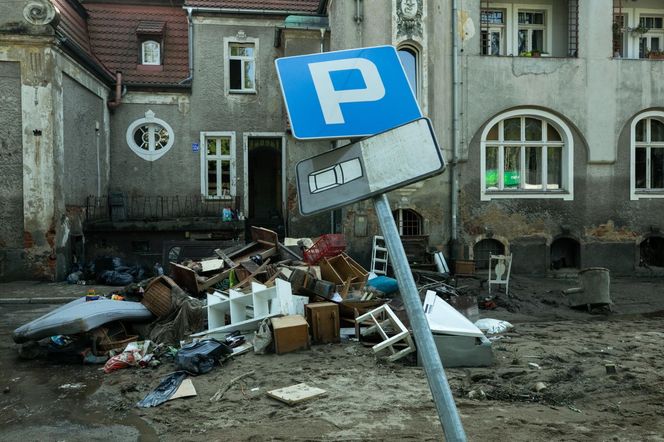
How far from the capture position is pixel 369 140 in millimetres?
2340

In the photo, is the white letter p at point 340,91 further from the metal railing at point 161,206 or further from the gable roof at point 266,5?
A: the gable roof at point 266,5

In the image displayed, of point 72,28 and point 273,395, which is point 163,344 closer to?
point 273,395

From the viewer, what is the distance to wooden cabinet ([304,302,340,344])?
24.9 ft

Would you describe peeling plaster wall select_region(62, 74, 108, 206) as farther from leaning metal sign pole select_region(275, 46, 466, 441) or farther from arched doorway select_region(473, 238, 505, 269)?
leaning metal sign pole select_region(275, 46, 466, 441)

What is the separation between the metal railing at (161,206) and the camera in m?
17.6

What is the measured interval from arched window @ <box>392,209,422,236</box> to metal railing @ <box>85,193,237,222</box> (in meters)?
6.23

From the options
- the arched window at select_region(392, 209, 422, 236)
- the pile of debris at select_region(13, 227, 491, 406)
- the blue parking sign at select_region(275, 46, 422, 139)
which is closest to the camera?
the blue parking sign at select_region(275, 46, 422, 139)

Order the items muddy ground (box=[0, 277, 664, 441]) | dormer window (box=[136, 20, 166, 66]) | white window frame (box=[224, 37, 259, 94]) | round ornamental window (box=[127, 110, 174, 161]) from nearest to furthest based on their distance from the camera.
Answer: muddy ground (box=[0, 277, 664, 441])
round ornamental window (box=[127, 110, 174, 161])
white window frame (box=[224, 37, 259, 94])
dormer window (box=[136, 20, 166, 66])

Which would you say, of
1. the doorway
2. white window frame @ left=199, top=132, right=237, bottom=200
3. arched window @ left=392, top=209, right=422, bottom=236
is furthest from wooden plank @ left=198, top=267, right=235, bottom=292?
the doorway

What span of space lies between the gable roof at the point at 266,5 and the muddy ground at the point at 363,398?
44.8 feet

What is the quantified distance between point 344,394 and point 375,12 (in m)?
11.4

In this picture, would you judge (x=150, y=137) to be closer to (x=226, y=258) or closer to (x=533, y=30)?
(x=226, y=258)

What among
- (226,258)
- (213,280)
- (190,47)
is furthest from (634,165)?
(190,47)

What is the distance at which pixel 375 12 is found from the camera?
46.7ft
